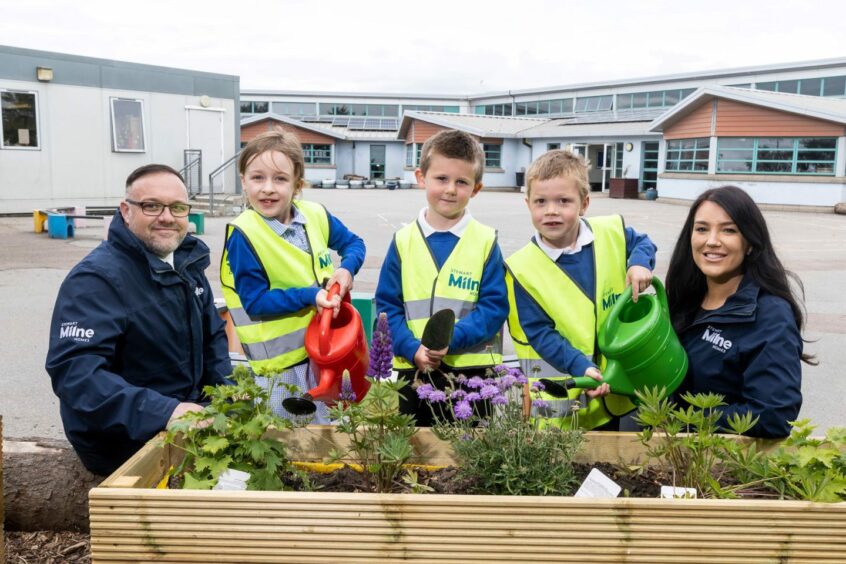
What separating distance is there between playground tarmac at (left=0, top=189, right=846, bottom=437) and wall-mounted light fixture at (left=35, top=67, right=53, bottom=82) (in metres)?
3.39

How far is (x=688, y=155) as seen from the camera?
2986 centimetres

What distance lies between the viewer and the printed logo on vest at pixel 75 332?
2238mm

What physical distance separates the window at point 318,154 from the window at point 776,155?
85.0 ft

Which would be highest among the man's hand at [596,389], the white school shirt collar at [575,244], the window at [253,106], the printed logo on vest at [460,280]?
the window at [253,106]

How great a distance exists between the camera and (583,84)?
4819cm

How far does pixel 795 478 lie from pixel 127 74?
2108cm

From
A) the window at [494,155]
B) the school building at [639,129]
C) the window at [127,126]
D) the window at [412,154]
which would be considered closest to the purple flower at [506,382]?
the school building at [639,129]

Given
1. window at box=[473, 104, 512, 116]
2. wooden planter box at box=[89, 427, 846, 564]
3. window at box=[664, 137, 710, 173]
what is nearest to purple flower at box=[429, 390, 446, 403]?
wooden planter box at box=[89, 427, 846, 564]

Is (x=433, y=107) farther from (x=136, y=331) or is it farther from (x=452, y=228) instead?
(x=136, y=331)

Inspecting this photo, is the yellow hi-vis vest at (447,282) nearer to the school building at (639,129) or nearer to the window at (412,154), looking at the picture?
the school building at (639,129)

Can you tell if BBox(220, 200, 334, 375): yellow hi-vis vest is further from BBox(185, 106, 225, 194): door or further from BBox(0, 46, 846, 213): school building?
BBox(185, 106, 225, 194): door

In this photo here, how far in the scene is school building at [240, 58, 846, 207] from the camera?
25.6 meters

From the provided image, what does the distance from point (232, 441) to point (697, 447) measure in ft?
3.67

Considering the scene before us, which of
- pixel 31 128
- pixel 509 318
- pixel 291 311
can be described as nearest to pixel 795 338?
pixel 509 318
